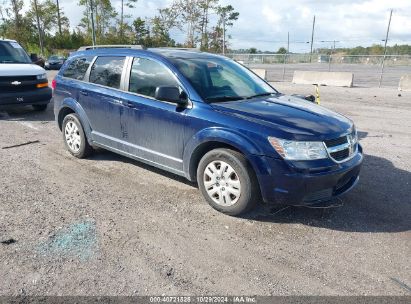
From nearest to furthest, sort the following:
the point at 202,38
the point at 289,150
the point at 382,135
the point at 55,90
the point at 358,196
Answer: the point at 289,150 → the point at 358,196 → the point at 55,90 → the point at 382,135 → the point at 202,38

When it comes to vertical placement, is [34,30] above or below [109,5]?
below

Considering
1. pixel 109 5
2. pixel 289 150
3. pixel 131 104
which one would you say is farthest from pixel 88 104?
pixel 109 5

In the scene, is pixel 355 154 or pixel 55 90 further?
pixel 55 90

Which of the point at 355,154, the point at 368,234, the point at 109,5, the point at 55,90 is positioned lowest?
the point at 368,234

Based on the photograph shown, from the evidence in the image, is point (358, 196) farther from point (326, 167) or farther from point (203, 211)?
point (203, 211)

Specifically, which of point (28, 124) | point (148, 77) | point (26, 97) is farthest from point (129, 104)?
point (26, 97)

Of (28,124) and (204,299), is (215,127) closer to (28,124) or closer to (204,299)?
(204,299)

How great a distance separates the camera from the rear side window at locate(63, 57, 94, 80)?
574 cm

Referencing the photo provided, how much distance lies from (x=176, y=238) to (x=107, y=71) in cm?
285

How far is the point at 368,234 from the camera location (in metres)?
3.75

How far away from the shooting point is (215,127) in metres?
3.99

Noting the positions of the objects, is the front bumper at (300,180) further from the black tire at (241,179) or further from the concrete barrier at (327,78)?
the concrete barrier at (327,78)

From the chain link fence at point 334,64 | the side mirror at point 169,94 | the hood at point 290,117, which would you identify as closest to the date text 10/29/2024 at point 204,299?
the hood at point 290,117

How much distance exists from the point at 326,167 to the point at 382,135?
484 centimetres
